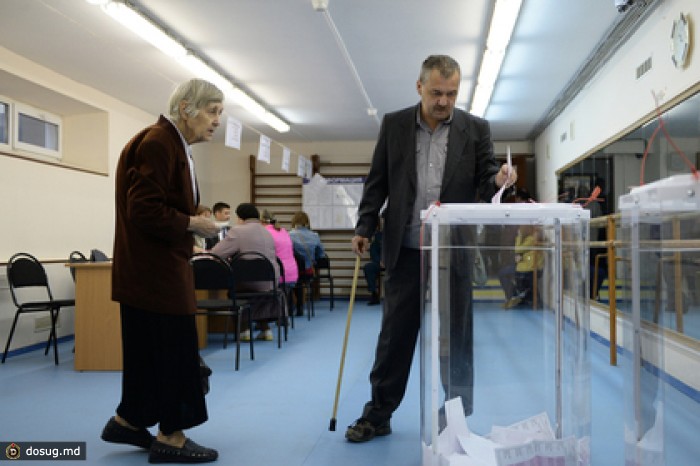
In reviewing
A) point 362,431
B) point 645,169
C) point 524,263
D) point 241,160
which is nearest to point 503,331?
point 524,263

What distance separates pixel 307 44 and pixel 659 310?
4401 mm

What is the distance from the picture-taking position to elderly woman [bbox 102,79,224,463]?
2.11m

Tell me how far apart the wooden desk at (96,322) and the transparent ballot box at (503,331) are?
288 cm

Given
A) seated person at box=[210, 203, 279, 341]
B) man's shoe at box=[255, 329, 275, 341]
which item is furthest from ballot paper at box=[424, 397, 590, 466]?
man's shoe at box=[255, 329, 275, 341]

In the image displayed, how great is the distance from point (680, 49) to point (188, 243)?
9.95 ft

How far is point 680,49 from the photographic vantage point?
11.8 feet

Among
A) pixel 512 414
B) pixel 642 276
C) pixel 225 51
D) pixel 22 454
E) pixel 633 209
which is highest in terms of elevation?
pixel 225 51

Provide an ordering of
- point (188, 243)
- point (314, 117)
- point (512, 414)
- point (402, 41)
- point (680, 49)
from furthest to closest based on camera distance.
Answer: point (314, 117) < point (402, 41) < point (680, 49) < point (188, 243) < point (512, 414)

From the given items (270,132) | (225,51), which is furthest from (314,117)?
(225,51)

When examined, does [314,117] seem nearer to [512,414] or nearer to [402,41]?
[402,41]

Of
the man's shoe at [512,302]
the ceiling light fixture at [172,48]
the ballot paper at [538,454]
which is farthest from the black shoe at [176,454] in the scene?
the ceiling light fixture at [172,48]

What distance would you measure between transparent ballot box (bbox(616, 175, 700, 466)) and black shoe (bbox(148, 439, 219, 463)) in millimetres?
1495

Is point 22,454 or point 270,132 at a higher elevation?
point 270,132

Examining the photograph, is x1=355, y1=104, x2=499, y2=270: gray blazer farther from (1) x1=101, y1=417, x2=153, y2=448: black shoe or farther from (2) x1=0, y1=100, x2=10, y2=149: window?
(2) x1=0, y1=100, x2=10, y2=149: window
